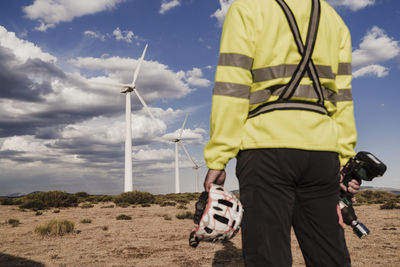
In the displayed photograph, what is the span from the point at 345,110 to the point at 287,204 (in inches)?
44.5

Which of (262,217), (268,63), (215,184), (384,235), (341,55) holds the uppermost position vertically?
(341,55)

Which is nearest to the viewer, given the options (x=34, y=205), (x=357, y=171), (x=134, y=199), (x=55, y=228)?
(x=357, y=171)

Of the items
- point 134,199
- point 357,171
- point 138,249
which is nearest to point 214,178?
point 357,171

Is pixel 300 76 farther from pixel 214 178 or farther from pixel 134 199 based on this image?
pixel 134 199

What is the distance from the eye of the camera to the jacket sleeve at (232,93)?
6.72 feet

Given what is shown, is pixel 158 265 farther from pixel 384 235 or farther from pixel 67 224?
pixel 384 235

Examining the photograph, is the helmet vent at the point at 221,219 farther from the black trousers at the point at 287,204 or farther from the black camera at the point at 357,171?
the black camera at the point at 357,171

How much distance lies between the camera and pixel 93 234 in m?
11.3

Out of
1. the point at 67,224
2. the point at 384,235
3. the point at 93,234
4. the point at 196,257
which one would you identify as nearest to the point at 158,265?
the point at 196,257

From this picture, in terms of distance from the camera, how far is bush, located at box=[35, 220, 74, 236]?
10938 mm

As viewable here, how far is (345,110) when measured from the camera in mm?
2576

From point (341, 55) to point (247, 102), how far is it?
48.3 inches

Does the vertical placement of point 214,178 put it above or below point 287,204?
above

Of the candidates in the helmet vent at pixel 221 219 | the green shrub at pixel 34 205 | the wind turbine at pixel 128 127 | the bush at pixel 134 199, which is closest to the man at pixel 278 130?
the helmet vent at pixel 221 219
